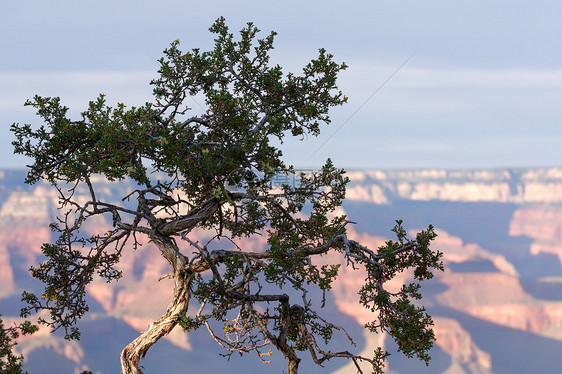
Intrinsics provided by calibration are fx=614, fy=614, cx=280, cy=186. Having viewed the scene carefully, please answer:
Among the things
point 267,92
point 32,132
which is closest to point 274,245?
point 267,92

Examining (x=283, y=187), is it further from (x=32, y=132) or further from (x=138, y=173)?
(x=32, y=132)

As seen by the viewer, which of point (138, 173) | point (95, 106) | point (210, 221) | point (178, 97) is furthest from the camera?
point (210, 221)

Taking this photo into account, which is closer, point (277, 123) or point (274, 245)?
point (274, 245)

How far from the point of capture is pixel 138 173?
10.2 m

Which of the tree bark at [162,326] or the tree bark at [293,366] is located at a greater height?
the tree bark at [162,326]

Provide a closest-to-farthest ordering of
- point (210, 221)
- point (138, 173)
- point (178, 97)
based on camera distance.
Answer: point (138, 173) < point (178, 97) < point (210, 221)

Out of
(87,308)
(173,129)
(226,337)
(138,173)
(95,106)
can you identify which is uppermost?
(95,106)

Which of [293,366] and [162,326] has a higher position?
[162,326]

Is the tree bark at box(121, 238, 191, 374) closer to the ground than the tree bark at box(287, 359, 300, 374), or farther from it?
farther from it

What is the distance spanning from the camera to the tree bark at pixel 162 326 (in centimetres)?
1216

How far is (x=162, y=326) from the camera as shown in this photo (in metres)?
12.2

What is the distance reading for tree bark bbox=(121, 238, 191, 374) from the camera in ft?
39.9

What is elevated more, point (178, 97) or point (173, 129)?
point (178, 97)

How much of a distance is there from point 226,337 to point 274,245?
2.35m
